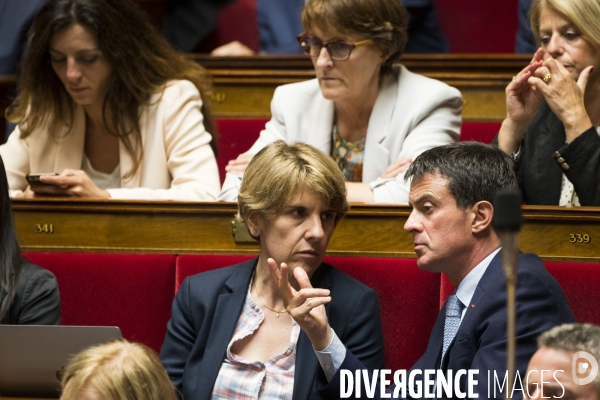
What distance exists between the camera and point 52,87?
2115mm

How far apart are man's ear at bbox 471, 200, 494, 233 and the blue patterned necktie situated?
0.38ft

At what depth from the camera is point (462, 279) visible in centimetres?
138

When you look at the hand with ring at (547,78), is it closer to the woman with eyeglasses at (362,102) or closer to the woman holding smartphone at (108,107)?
the woman with eyeglasses at (362,102)

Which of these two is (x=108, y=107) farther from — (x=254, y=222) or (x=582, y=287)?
(x=582, y=287)

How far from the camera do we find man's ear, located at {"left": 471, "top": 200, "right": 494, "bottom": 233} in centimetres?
136

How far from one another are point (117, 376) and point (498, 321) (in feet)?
1.63

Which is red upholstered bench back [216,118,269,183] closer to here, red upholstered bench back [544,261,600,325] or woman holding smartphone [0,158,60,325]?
woman holding smartphone [0,158,60,325]

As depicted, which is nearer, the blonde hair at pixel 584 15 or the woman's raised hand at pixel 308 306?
the woman's raised hand at pixel 308 306

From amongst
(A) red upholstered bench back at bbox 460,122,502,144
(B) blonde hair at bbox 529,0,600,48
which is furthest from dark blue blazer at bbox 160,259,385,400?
(A) red upholstered bench back at bbox 460,122,502,144

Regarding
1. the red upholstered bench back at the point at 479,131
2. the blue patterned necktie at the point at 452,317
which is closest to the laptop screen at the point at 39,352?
the blue patterned necktie at the point at 452,317

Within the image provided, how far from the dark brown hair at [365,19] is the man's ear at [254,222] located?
54cm

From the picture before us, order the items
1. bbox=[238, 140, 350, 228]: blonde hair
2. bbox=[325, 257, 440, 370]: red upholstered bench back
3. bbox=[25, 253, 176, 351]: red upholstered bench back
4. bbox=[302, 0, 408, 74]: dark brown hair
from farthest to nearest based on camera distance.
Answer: bbox=[302, 0, 408, 74]: dark brown hair, bbox=[25, 253, 176, 351]: red upholstered bench back, bbox=[325, 257, 440, 370]: red upholstered bench back, bbox=[238, 140, 350, 228]: blonde hair

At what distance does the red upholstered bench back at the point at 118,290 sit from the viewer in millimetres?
1696

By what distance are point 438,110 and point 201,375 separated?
31.3 inches
